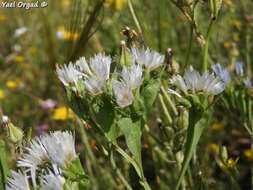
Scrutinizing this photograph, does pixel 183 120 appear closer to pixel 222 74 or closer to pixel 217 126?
pixel 222 74

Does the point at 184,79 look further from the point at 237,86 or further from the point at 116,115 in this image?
the point at 237,86

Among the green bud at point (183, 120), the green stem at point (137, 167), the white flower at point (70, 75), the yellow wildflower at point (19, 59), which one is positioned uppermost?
the white flower at point (70, 75)

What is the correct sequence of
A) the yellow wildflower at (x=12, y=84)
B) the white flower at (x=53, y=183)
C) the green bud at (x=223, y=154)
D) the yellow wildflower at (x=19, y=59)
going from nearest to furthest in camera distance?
the white flower at (x=53, y=183) → the green bud at (x=223, y=154) → the yellow wildflower at (x=12, y=84) → the yellow wildflower at (x=19, y=59)

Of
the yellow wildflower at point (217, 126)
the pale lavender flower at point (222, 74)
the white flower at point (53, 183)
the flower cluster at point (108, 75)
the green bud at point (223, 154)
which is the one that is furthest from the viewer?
the yellow wildflower at point (217, 126)

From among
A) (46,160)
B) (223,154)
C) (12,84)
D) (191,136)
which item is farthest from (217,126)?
(46,160)

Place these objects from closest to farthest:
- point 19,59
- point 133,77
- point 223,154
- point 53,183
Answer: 1. point 53,183
2. point 133,77
3. point 223,154
4. point 19,59

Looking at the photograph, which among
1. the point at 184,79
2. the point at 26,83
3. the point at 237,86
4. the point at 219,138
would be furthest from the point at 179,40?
the point at 184,79

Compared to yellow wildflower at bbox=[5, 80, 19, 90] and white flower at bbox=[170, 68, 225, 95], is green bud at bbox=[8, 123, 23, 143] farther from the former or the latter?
yellow wildflower at bbox=[5, 80, 19, 90]

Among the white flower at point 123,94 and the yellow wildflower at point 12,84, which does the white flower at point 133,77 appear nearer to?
the white flower at point 123,94

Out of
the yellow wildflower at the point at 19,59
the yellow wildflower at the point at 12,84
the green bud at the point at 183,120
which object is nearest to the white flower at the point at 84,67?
the green bud at the point at 183,120
